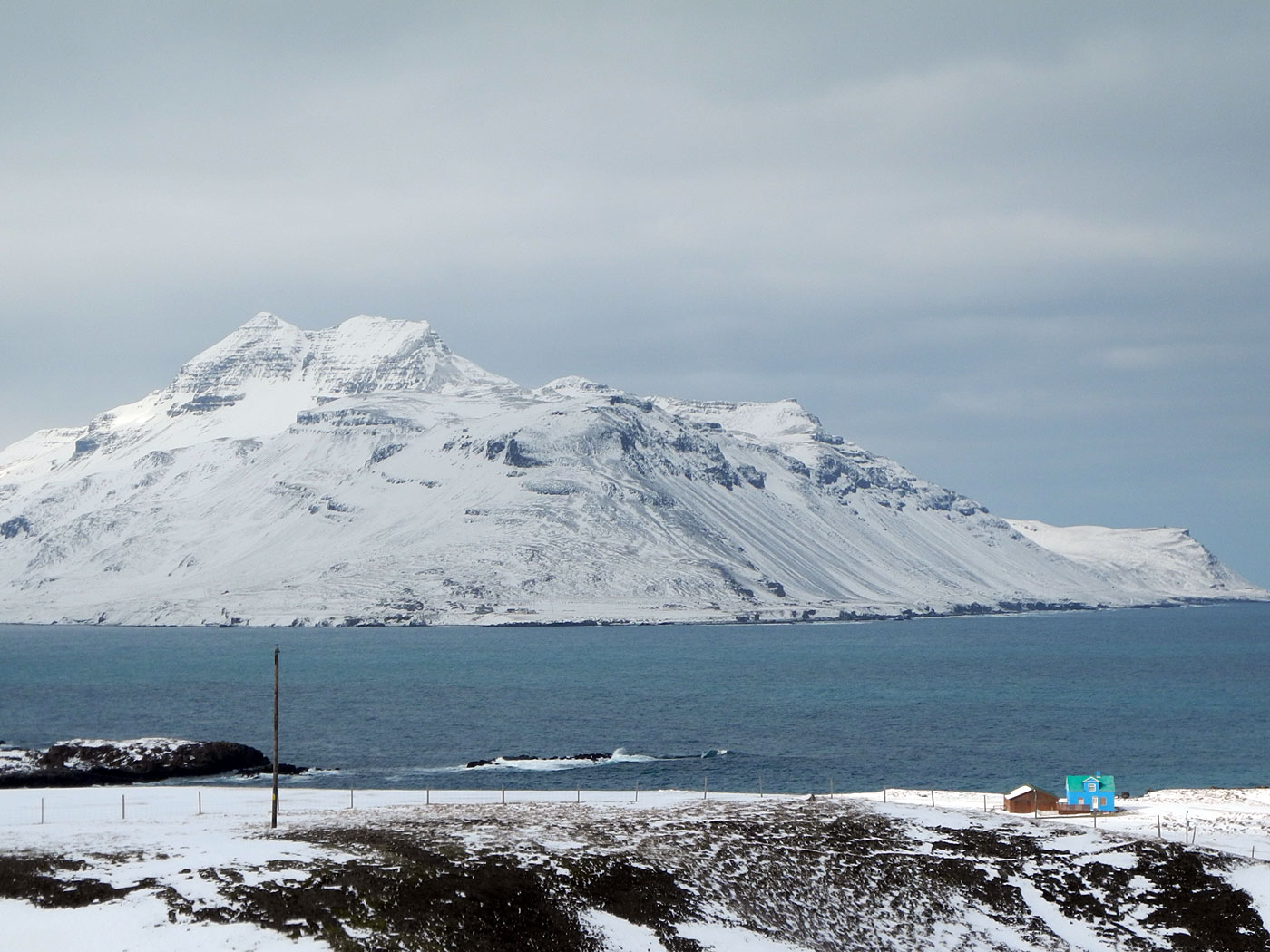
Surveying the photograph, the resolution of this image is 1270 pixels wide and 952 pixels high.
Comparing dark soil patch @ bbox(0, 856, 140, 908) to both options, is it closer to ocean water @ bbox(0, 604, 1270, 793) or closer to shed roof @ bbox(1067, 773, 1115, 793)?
ocean water @ bbox(0, 604, 1270, 793)

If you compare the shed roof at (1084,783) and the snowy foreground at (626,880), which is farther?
the shed roof at (1084,783)

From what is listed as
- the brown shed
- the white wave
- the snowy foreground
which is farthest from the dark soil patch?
the white wave

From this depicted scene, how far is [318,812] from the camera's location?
59.8m

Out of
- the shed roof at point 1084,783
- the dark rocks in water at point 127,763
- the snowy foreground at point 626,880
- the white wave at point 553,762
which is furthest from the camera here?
the white wave at point 553,762

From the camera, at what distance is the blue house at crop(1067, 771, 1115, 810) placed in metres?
70.0

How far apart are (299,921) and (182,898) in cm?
383

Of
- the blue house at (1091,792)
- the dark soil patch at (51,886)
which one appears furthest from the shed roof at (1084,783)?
the dark soil patch at (51,886)

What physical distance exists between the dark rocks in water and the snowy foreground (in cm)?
3177

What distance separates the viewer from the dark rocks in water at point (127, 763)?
294 feet

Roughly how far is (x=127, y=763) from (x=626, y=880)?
2301 inches

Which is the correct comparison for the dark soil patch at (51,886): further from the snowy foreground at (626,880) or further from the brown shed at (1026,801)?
the brown shed at (1026,801)

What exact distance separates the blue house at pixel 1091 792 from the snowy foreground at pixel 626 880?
9.01m

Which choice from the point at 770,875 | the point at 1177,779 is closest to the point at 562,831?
the point at 770,875

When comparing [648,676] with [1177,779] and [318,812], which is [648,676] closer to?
[1177,779]
